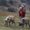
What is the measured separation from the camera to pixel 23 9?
0.84m

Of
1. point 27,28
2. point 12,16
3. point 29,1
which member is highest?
point 29,1

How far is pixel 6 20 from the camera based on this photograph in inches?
33.4

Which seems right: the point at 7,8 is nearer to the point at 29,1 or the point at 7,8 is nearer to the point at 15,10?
the point at 15,10

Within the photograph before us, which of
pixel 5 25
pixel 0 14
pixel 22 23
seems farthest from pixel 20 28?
pixel 0 14

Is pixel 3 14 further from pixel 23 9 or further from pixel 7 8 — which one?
pixel 23 9

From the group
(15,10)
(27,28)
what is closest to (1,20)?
(15,10)

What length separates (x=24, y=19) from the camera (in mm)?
835

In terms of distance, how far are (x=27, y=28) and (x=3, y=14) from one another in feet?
0.96

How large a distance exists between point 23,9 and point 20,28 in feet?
0.65

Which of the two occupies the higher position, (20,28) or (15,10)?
(15,10)

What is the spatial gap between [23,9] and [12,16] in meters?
0.14

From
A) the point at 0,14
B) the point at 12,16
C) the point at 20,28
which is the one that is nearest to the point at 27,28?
the point at 20,28

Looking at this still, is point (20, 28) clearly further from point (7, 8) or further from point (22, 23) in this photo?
point (7, 8)

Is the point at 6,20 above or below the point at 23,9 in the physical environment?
below
